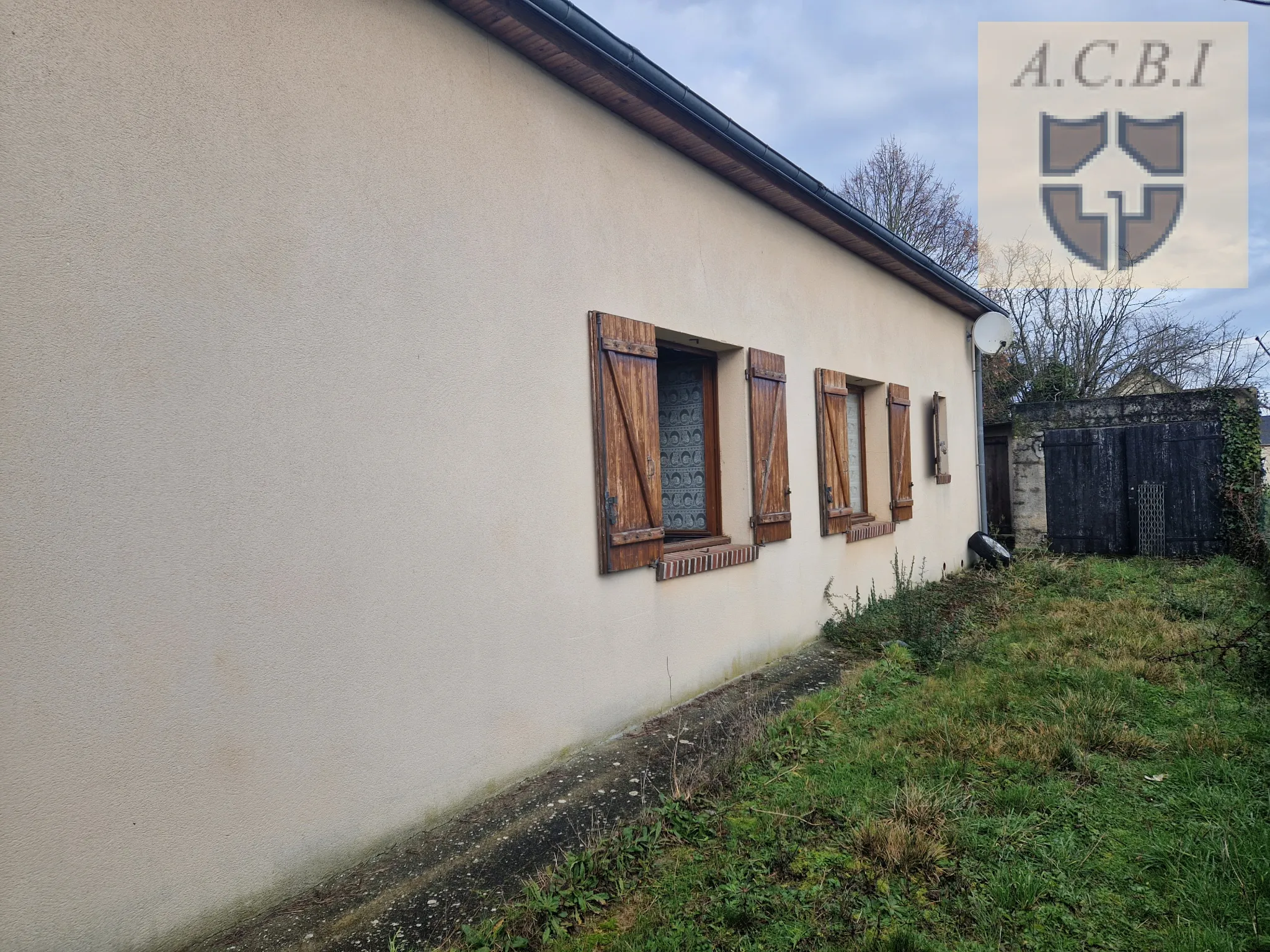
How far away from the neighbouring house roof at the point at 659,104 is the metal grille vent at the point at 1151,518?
5810 millimetres

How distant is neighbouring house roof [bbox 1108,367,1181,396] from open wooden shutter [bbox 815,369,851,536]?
51.1 feet

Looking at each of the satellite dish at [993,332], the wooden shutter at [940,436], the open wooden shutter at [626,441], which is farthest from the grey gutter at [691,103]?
the satellite dish at [993,332]

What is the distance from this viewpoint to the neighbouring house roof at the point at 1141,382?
736 inches

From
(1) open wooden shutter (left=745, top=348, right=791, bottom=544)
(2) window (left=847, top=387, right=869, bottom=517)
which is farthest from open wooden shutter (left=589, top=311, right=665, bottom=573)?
(2) window (left=847, top=387, right=869, bottom=517)

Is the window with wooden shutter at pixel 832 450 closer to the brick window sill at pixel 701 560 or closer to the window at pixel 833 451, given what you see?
the window at pixel 833 451

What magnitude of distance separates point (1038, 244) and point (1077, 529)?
40.8ft

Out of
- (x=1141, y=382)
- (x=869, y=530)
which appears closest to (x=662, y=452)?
(x=869, y=530)

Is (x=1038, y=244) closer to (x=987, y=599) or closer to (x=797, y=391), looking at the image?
(x=987, y=599)

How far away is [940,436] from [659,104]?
20.0 feet

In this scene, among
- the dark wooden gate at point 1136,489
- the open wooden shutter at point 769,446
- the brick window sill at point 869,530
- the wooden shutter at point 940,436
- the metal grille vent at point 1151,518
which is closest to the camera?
the open wooden shutter at point 769,446

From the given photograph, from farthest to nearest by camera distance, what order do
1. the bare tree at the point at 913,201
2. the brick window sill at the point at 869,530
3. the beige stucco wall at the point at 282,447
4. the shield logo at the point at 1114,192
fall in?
the bare tree at the point at 913,201 → the shield logo at the point at 1114,192 → the brick window sill at the point at 869,530 → the beige stucco wall at the point at 282,447

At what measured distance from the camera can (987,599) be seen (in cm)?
709

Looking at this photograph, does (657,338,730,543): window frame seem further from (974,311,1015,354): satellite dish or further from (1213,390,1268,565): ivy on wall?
(1213,390,1268,565): ivy on wall

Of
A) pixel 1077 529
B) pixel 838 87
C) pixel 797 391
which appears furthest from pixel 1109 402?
pixel 797 391
